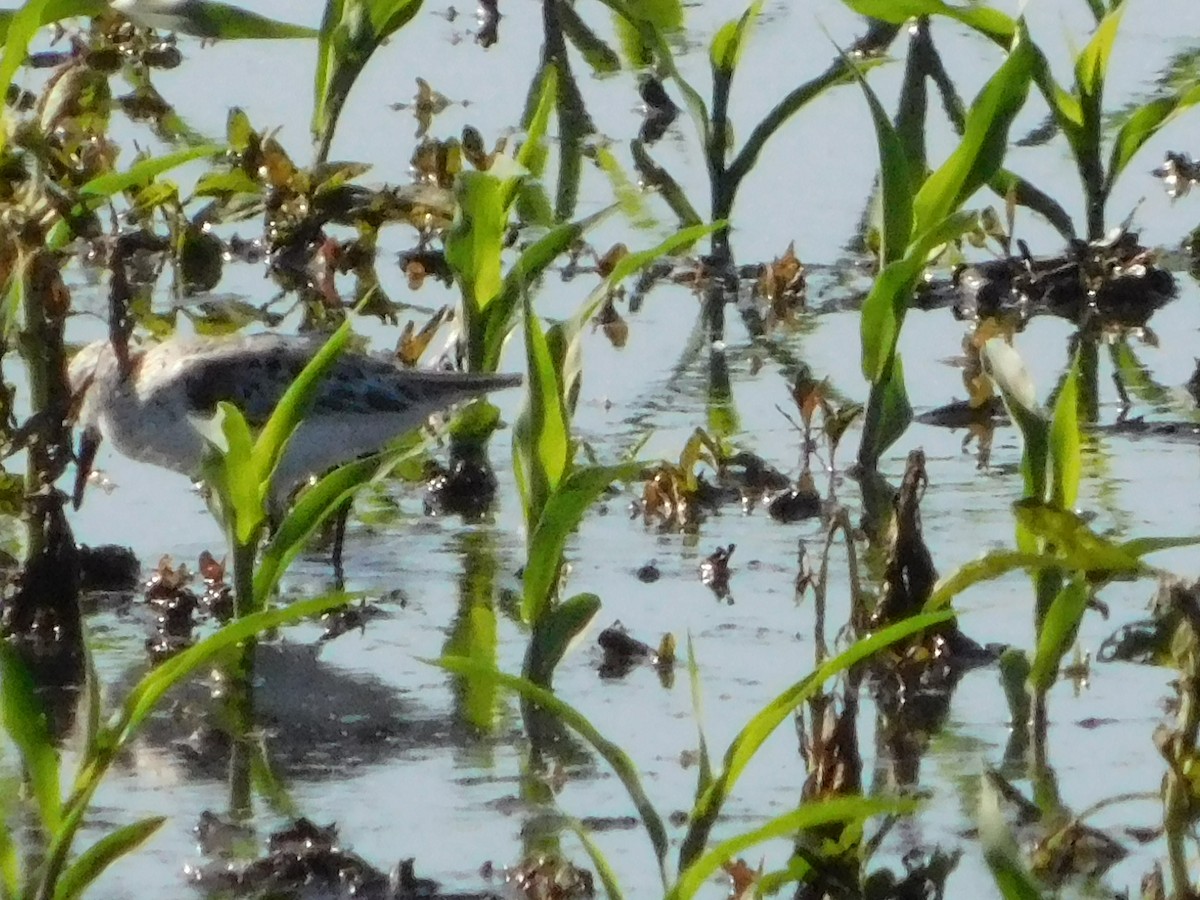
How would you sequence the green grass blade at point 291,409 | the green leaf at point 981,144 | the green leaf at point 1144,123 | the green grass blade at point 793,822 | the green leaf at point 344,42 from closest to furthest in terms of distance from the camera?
1. the green grass blade at point 793,822
2. the green grass blade at point 291,409
3. the green leaf at point 981,144
4. the green leaf at point 1144,123
5. the green leaf at point 344,42

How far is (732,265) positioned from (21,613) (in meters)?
3.37

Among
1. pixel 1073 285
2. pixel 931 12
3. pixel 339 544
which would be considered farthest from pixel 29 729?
pixel 1073 285

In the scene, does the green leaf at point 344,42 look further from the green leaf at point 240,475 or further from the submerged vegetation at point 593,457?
the green leaf at point 240,475

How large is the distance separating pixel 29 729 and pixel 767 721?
0.98 metres

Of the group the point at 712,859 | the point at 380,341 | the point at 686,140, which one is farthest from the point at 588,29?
the point at 712,859

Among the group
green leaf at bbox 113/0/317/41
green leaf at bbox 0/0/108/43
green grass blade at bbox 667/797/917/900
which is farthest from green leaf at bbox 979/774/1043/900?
green leaf at bbox 113/0/317/41

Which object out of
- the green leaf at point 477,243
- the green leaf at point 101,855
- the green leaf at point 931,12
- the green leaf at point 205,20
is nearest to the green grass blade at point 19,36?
the green leaf at point 205,20

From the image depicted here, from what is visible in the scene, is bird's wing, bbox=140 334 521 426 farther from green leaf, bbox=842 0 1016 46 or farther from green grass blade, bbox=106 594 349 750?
green grass blade, bbox=106 594 349 750

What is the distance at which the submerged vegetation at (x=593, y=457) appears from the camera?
3682 millimetres

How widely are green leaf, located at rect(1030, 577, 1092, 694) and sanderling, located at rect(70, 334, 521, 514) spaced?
7.31 feet

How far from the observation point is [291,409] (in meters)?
4.65

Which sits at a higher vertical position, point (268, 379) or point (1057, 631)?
point (268, 379)

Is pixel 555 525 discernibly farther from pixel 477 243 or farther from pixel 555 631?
pixel 477 243

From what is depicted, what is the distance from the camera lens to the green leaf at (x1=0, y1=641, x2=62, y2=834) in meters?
3.38
